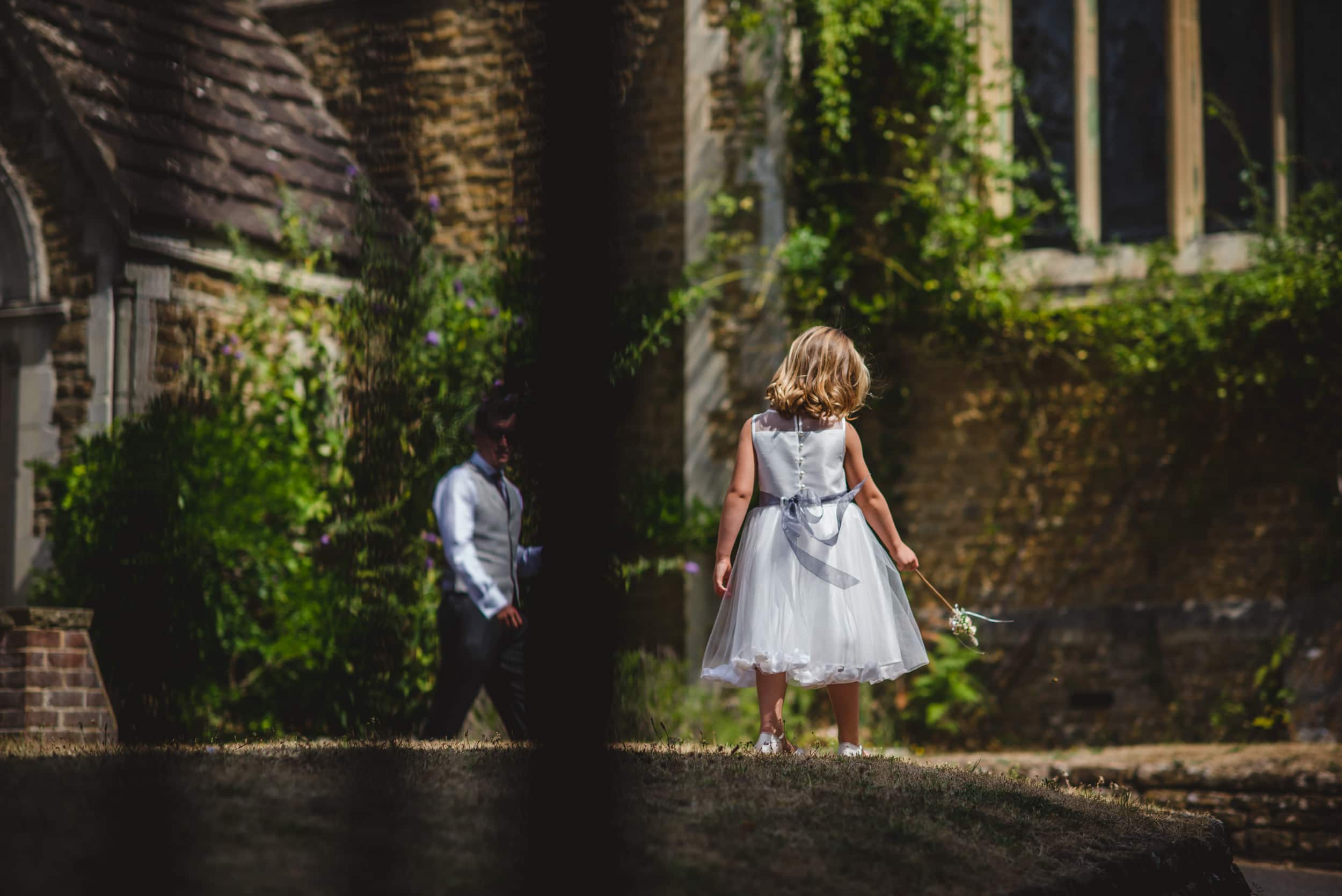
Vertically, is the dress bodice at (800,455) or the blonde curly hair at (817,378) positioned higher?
the blonde curly hair at (817,378)

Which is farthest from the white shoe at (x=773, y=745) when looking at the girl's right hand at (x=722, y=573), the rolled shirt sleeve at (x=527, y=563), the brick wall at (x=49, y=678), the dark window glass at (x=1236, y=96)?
the dark window glass at (x=1236, y=96)

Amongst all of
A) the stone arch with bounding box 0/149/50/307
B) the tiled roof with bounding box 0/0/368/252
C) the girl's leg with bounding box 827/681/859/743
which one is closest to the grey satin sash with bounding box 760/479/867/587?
the girl's leg with bounding box 827/681/859/743

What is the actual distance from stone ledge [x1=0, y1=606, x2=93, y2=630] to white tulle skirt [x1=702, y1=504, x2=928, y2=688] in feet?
10.2

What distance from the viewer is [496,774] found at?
12.8ft

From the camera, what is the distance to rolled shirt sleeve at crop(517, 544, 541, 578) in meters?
6.07

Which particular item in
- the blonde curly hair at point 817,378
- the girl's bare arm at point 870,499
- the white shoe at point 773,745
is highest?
the blonde curly hair at point 817,378

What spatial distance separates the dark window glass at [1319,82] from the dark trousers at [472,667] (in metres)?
6.28

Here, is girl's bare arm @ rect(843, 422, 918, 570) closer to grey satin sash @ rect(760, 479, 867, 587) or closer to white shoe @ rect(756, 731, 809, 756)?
grey satin sash @ rect(760, 479, 867, 587)

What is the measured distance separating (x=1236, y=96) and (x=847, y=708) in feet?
20.4

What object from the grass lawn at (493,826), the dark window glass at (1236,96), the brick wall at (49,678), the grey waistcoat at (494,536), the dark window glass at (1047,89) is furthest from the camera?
the dark window glass at (1047,89)

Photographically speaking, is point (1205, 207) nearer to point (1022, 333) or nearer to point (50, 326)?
point (1022, 333)

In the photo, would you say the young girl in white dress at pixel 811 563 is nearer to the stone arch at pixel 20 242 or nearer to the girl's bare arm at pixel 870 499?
the girl's bare arm at pixel 870 499

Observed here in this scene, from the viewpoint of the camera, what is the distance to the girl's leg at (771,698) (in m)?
4.85

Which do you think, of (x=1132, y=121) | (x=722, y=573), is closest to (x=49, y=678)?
(x=722, y=573)
